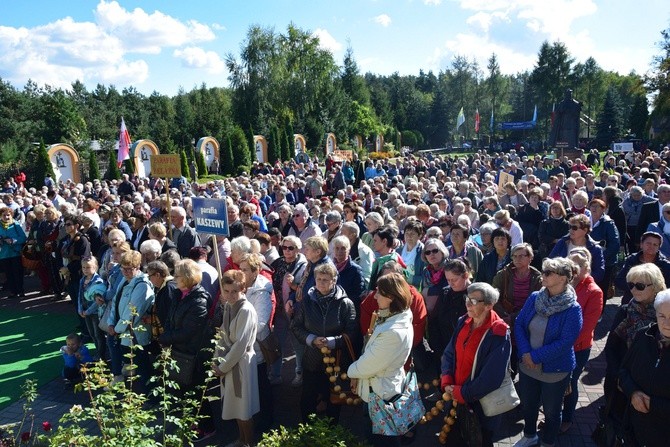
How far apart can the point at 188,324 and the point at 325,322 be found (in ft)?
4.05

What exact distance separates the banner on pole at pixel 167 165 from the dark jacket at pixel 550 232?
563 cm

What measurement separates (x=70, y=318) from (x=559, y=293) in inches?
317

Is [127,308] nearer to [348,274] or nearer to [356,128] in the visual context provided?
[348,274]

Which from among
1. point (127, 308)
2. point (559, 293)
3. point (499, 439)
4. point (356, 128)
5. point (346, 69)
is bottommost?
point (499, 439)

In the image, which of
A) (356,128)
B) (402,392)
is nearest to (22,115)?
(356,128)

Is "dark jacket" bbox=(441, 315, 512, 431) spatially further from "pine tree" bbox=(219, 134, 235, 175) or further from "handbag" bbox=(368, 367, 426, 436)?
"pine tree" bbox=(219, 134, 235, 175)

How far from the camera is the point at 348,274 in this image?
546 centimetres

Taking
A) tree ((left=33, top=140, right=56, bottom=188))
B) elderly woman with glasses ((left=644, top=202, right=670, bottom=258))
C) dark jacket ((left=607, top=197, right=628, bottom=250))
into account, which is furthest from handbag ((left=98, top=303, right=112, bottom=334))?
tree ((left=33, top=140, right=56, bottom=188))

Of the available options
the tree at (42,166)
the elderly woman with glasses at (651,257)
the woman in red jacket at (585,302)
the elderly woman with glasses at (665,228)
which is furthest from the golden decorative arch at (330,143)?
the woman in red jacket at (585,302)

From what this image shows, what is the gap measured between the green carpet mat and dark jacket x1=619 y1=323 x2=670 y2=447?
247 inches

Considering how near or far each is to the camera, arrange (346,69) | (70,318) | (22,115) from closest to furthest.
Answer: (70,318) → (22,115) → (346,69)

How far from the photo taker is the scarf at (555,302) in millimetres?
3955

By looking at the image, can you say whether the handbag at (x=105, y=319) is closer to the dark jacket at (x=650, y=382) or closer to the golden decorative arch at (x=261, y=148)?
the dark jacket at (x=650, y=382)

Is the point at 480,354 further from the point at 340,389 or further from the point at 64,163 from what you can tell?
the point at 64,163
